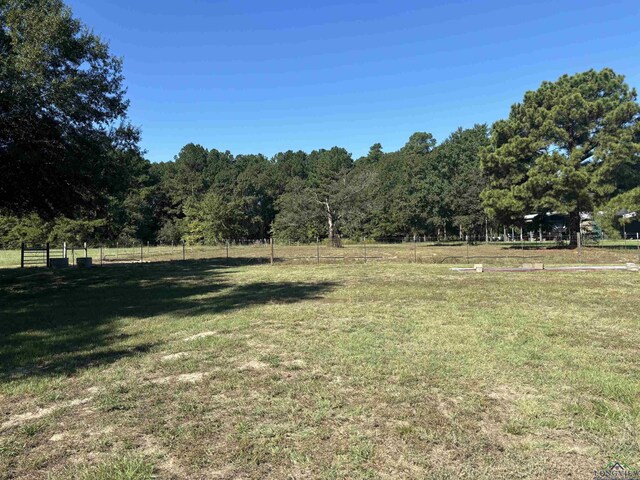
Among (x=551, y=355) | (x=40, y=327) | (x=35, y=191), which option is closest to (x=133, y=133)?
(x=35, y=191)

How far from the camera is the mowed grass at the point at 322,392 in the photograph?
114 inches

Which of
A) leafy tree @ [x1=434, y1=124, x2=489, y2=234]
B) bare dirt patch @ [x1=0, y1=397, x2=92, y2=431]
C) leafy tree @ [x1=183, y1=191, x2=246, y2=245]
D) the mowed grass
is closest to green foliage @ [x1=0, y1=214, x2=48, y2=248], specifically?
leafy tree @ [x1=183, y1=191, x2=246, y2=245]

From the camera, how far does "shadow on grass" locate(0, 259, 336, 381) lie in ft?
18.4

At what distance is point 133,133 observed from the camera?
52.4ft

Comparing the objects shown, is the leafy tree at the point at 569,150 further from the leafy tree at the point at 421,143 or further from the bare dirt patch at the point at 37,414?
the leafy tree at the point at 421,143

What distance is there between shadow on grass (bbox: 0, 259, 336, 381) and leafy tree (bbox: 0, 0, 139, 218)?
3.44 m

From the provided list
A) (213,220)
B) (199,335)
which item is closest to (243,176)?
(213,220)

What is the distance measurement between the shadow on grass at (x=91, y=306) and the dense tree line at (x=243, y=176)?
129 inches

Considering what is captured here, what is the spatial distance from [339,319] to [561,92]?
30.9 m

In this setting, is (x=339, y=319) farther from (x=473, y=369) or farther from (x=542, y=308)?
(x=542, y=308)

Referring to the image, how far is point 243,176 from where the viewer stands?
83125 millimetres

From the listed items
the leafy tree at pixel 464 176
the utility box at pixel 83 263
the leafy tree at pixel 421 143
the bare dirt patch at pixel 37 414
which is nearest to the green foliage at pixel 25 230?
the utility box at pixel 83 263

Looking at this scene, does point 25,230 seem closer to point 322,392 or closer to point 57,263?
point 57,263

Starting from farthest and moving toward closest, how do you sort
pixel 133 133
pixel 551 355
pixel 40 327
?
pixel 133 133, pixel 40 327, pixel 551 355
